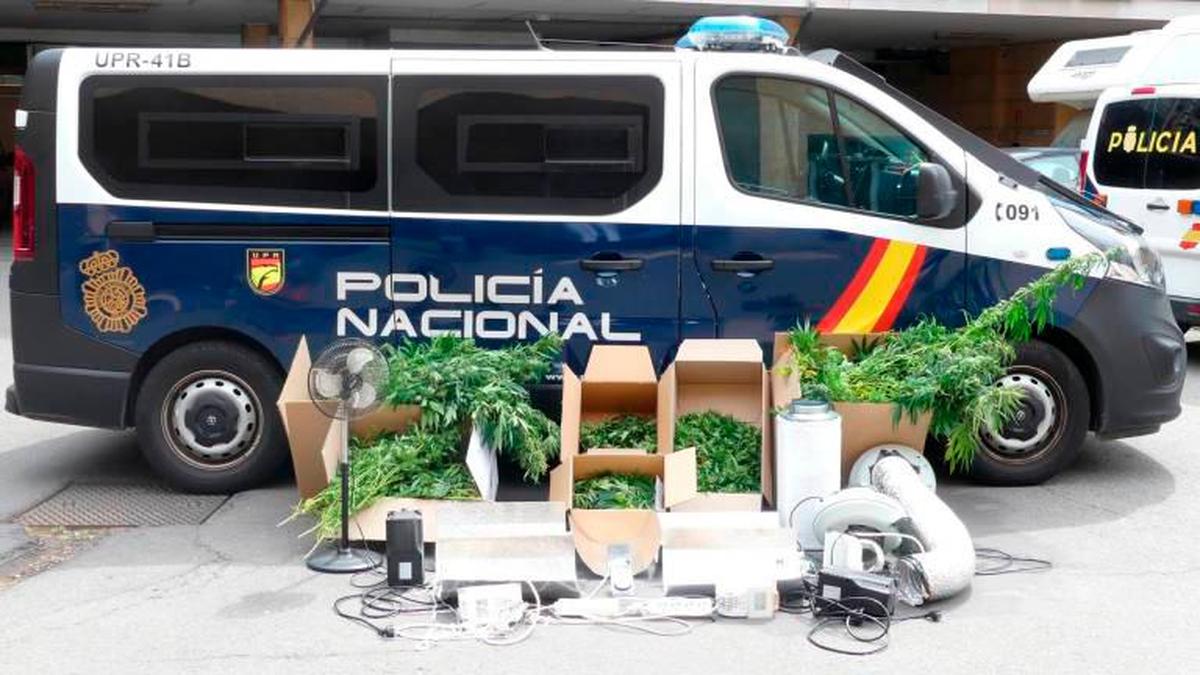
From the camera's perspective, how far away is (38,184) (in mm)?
7406

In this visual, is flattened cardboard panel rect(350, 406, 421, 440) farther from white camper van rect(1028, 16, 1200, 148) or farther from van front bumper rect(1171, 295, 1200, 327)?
white camper van rect(1028, 16, 1200, 148)

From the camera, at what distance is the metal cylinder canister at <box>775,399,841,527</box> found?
6.48 metres

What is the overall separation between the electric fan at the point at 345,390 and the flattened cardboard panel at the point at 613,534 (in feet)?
2.94

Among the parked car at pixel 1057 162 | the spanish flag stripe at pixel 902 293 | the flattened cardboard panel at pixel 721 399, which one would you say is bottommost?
the flattened cardboard panel at pixel 721 399

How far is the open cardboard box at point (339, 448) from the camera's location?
255 inches

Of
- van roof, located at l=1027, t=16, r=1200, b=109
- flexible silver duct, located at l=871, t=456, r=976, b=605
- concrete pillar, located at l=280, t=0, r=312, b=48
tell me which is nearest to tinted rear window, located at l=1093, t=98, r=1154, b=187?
van roof, located at l=1027, t=16, r=1200, b=109

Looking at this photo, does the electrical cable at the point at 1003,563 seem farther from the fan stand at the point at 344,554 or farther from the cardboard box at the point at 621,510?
the fan stand at the point at 344,554

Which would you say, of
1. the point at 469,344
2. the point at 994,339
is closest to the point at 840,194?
the point at 994,339

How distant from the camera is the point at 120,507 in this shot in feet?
24.2

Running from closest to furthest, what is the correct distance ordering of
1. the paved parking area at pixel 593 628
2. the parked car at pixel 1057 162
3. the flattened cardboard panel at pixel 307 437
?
the paved parking area at pixel 593 628 → the flattened cardboard panel at pixel 307 437 → the parked car at pixel 1057 162

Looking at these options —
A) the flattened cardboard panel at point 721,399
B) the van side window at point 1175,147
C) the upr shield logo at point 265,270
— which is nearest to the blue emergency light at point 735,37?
the flattened cardboard panel at point 721,399

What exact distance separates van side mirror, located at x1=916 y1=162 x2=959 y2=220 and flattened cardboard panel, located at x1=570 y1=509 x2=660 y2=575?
2.29 metres

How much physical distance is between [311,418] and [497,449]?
33.4 inches

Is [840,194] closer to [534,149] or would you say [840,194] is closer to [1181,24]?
[534,149]
